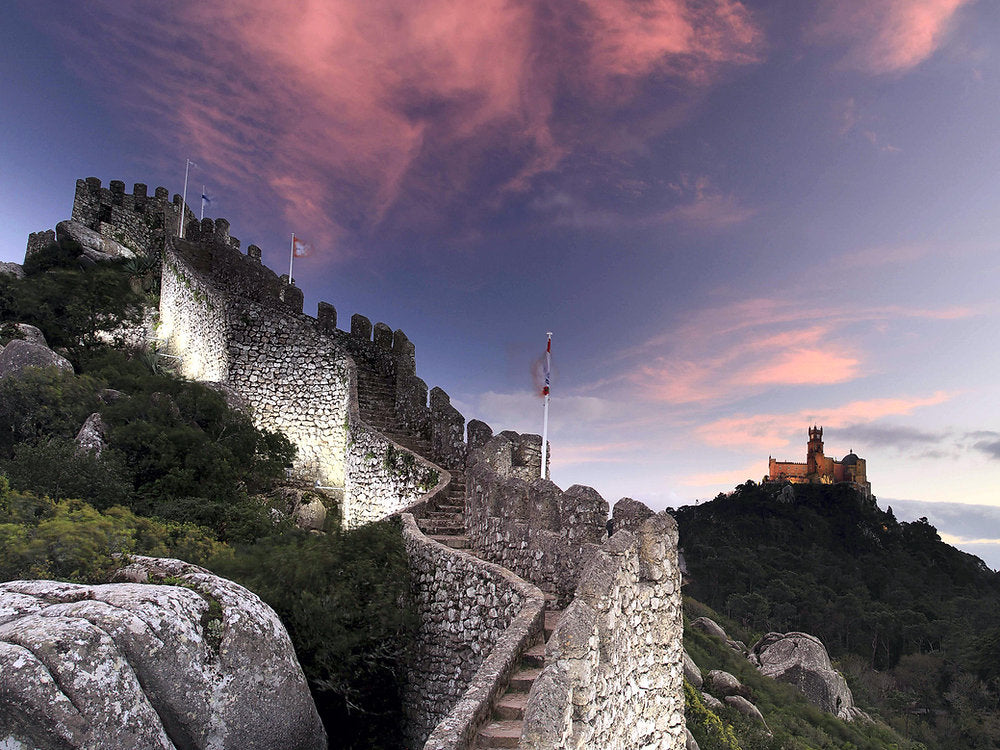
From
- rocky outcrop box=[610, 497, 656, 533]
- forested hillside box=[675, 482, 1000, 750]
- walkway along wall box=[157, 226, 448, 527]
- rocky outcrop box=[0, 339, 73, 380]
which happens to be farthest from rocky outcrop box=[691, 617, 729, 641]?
rocky outcrop box=[610, 497, 656, 533]

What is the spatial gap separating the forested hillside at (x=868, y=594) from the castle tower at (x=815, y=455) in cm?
2172

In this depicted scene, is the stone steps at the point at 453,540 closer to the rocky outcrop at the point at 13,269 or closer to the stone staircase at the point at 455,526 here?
the stone staircase at the point at 455,526

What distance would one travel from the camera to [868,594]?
62.1m

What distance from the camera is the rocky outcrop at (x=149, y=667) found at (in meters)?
4.86

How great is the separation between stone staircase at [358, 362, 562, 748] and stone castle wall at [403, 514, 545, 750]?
0.17 meters

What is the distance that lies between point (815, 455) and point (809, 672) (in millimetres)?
87017

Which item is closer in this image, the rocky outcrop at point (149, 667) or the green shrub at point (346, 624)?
the rocky outcrop at point (149, 667)

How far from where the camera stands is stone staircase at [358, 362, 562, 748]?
5.38 meters

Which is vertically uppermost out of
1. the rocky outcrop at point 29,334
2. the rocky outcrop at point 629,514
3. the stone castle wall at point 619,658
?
the rocky outcrop at point 29,334

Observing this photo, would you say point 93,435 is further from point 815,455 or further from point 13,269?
point 815,455

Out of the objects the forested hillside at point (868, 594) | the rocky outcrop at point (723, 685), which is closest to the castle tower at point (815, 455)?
the forested hillside at point (868, 594)

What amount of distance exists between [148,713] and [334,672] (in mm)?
3395

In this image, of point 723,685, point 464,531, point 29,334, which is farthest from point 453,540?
point 723,685

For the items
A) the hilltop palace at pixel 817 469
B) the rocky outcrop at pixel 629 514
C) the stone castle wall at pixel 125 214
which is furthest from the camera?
the hilltop palace at pixel 817 469
